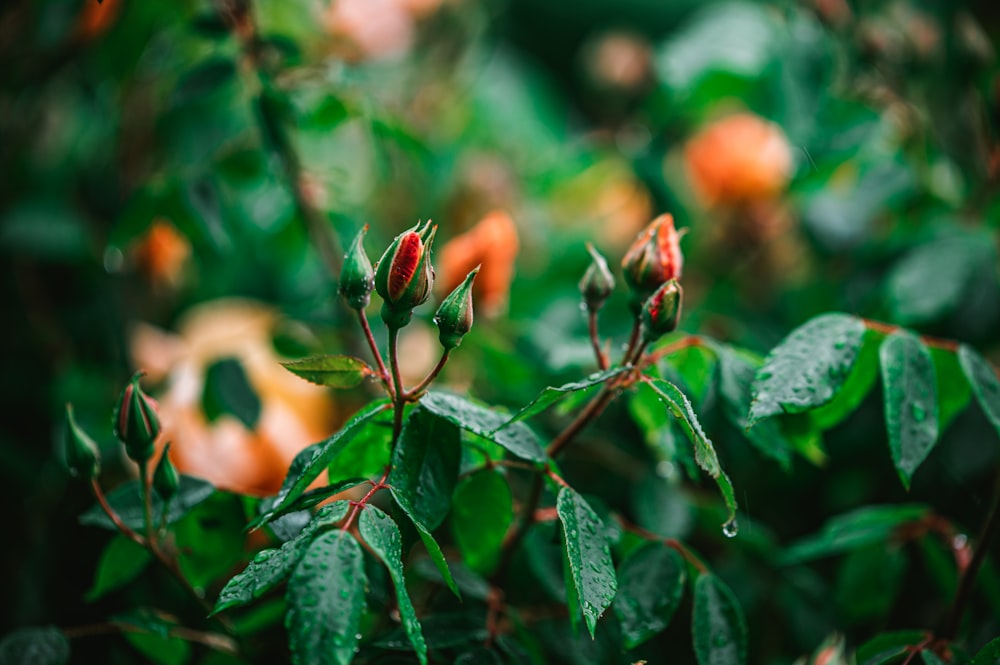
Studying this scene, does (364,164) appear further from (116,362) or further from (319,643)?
(319,643)

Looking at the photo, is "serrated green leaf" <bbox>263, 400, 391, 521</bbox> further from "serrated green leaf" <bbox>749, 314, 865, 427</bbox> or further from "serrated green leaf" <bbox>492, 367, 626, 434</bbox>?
"serrated green leaf" <bbox>749, 314, 865, 427</bbox>

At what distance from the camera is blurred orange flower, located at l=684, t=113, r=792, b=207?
2.82ft

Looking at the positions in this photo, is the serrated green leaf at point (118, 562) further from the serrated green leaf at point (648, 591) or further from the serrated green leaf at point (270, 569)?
the serrated green leaf at point (648, 591)

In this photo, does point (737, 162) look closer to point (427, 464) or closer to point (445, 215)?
point (445, 215)

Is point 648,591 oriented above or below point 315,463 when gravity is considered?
below

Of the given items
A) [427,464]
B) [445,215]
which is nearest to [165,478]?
[427,464]

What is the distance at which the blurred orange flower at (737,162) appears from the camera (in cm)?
86

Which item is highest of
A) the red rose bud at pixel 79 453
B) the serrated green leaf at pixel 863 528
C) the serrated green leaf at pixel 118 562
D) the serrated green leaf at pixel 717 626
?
the red rose bud at pixel 79 453

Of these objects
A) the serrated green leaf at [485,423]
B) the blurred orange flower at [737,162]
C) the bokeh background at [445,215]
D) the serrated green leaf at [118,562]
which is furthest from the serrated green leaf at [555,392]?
the blurred orange flower at [737,162]

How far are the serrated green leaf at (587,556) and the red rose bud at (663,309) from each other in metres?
0.08

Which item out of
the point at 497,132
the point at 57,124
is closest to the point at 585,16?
the point at 497,132

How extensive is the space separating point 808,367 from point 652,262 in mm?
88

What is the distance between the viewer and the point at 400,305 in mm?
344

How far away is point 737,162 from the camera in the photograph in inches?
33.9
